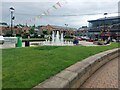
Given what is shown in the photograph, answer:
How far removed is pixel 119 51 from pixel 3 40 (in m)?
16.7

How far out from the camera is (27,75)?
4.90m

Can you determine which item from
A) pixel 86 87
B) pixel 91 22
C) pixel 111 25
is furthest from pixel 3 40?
pixel 91 22

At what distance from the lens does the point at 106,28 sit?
85312mm

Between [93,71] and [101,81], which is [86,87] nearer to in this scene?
[101,81]

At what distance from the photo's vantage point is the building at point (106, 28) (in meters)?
78.3

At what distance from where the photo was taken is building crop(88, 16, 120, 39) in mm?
78312

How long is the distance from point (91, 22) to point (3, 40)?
8183 centimetres

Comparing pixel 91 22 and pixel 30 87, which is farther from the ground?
pixel 91 22

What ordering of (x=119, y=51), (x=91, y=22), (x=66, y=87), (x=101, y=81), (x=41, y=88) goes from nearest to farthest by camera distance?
(x=41, y=88), (x=66, y=87), (x=101, y=81), (x=119, y=51), (x=91, y=22)

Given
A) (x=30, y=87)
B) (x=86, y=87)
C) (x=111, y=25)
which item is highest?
(x=111, y=25)

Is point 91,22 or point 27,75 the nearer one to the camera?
point 27,75

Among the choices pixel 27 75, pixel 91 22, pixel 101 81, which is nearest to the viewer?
pixel 27 75

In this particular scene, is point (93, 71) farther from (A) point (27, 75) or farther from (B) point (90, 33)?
(B) point (90, 33)

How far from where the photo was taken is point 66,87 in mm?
4348
